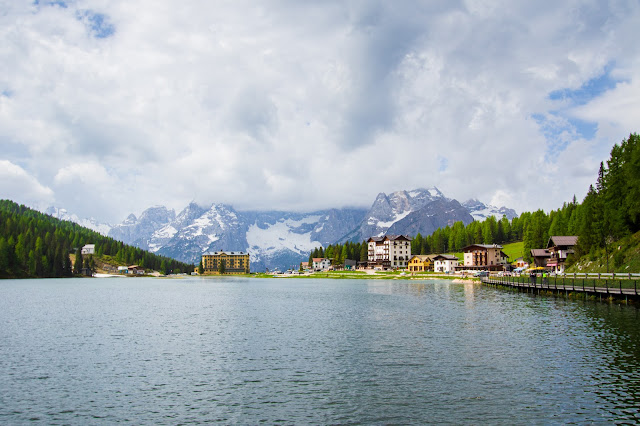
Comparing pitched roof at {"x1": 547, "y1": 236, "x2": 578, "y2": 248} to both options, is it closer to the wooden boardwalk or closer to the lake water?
the wooden boardwalk

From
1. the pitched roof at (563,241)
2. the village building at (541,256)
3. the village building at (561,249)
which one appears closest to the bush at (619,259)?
the village building at (561,249)

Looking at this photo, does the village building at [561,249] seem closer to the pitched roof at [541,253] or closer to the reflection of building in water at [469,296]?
the pitched roof at [541,253]

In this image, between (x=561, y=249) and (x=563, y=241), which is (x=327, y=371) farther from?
(x=563, y=241)

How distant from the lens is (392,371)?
3653 cm

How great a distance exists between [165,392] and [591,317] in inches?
2240

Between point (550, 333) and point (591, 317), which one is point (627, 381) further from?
point (591, 317)

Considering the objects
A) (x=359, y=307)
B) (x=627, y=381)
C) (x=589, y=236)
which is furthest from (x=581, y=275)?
(x=627, y=381)

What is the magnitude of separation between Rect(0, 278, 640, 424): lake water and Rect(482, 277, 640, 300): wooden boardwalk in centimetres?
1100

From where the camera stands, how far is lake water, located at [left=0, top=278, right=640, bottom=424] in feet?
89.8

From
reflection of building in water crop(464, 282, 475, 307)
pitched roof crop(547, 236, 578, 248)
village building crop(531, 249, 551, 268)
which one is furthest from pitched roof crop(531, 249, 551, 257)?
reflection of building in water crop(464, 282, 475, 307)

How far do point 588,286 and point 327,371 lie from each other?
71192mm

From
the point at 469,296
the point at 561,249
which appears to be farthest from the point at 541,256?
the point at 469,296

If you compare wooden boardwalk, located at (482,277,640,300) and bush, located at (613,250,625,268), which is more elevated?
bush, located at (613,250,625,268)

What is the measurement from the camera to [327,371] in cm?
3694
